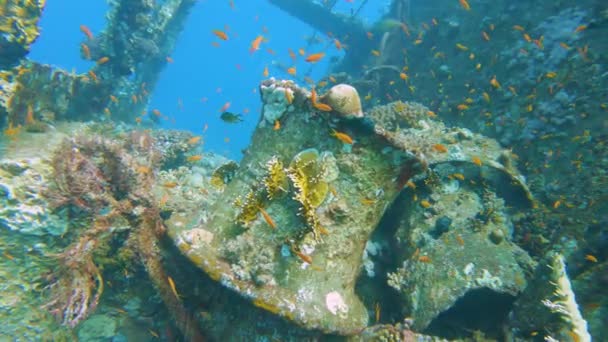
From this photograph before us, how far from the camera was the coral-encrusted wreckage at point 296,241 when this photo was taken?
3.95 meters

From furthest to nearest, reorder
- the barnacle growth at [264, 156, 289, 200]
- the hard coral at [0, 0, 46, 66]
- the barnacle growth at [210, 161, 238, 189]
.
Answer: the hard coral at [0, 0, 46, 66] → the barnacle growth at [210, 161, 238, 189] → the barnacle growth at [264, 156, 289, 200]

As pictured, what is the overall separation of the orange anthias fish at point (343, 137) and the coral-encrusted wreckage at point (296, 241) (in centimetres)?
1

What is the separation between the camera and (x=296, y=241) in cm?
395

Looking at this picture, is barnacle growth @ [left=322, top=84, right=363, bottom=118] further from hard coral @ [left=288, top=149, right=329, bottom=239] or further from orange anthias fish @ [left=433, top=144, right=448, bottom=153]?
orange anthias fish @ [left=433, top=144, right=448, bottom=153]

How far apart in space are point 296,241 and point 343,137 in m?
1.34

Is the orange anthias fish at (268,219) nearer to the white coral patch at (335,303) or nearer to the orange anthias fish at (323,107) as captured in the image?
the white coral patch at (335,303)

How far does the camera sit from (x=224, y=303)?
4.09 meters

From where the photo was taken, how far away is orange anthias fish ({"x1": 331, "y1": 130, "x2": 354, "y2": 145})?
392 centimetres

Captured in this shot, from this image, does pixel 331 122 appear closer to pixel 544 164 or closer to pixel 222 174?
pixel 222 174

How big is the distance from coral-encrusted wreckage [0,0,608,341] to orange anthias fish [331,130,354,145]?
0.01 m

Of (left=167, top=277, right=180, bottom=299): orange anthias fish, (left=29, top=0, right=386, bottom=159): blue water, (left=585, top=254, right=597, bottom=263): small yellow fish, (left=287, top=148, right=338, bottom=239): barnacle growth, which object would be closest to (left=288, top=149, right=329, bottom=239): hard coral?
(left=287, top=148, right=338, bottom=239): barnacle growth

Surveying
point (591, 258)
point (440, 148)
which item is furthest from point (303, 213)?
point (591, 258)

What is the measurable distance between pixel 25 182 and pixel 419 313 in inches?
244

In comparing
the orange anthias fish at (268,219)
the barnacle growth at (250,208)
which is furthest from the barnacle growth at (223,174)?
the orange anthias fish at (268,219)
